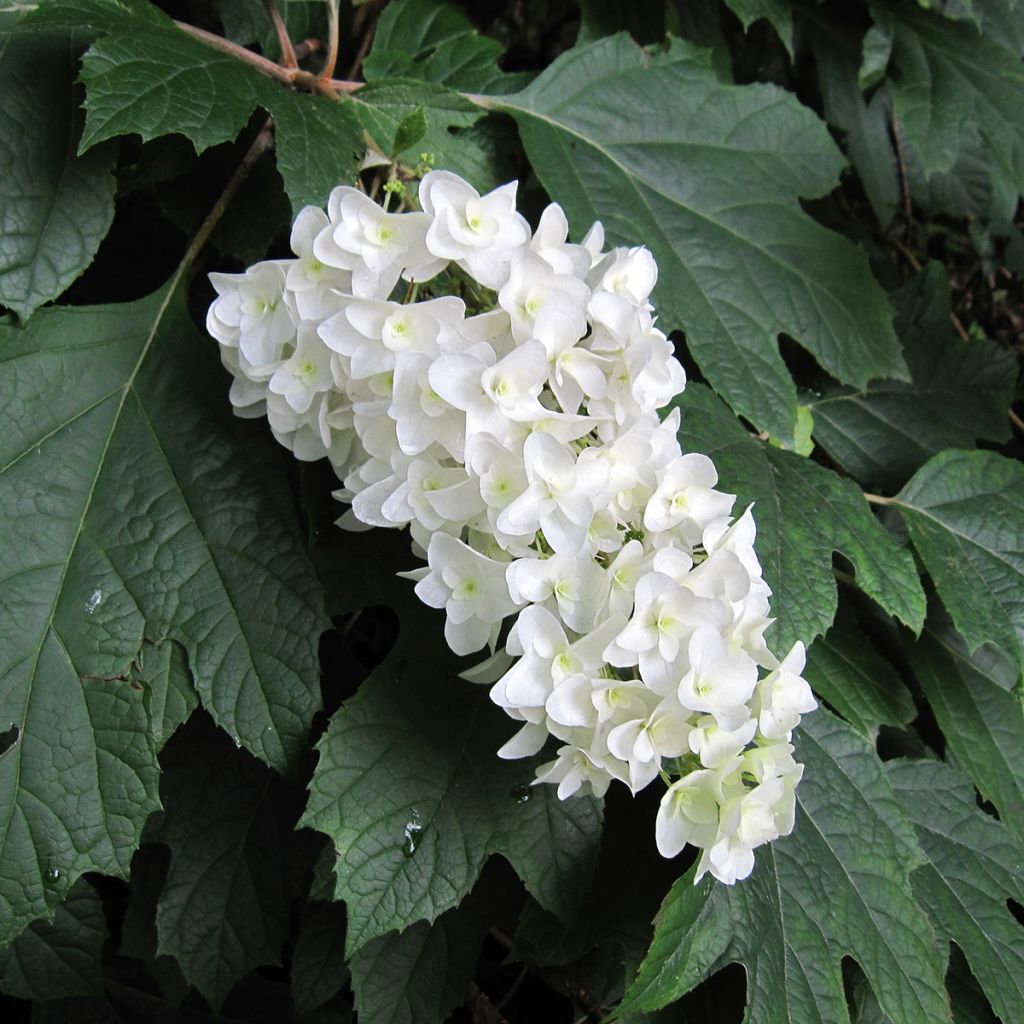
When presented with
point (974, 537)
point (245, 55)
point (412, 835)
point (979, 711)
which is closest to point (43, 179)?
point (245, 55)

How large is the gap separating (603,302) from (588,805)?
491 millimetres

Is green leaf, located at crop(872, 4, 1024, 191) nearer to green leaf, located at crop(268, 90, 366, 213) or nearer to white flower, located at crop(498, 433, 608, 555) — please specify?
green leaf, located at crop(268, 90, 366, 213)

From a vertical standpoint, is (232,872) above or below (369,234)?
below

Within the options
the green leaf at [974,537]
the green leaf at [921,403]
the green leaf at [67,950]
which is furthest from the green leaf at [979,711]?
the green leaf at [67,950]

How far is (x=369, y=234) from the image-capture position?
32.7 inches

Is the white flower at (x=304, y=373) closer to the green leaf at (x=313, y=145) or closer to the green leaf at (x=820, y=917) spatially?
the green leaf at (x=313, y=145)

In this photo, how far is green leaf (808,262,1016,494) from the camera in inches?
56.9

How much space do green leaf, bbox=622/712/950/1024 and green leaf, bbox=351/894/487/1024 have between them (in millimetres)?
312

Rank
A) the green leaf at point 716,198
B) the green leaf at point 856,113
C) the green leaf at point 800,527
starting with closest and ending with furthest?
the green leaf at point 800,527 < the green leaf at point 716,198 < the green leaf at point 856,113

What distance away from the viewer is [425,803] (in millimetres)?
946

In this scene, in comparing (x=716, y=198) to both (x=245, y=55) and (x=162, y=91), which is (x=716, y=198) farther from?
(x=162, y=91)

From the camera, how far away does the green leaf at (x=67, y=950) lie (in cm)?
122

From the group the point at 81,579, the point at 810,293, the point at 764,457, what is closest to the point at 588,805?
the point at 764,457

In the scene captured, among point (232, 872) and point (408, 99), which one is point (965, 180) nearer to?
point (408, 99)
